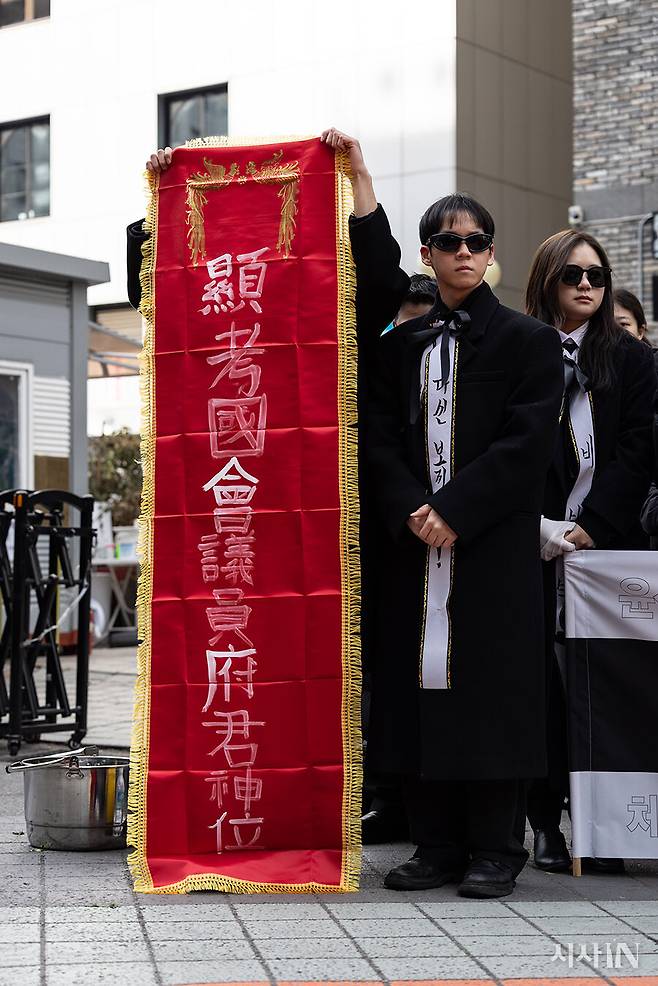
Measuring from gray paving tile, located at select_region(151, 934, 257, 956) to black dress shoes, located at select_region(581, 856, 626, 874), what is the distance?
1.48 meters

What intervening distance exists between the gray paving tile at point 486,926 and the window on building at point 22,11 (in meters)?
18.3

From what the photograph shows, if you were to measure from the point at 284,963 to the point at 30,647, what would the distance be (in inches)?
181

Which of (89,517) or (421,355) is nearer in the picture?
(421,355)

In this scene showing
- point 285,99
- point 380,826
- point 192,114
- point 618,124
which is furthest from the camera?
point 192,114

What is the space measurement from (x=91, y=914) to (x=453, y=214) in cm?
233

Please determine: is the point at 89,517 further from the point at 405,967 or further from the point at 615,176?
the point at 615,176

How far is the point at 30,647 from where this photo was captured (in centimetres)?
796

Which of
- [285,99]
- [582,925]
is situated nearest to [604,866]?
[582,925]

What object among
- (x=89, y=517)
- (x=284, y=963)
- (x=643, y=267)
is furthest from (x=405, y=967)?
(x=643, y=267)

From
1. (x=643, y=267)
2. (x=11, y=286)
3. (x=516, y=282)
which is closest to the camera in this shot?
(x=11, y=286)

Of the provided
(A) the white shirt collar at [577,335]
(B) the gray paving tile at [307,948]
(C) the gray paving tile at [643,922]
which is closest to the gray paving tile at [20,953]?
(B) the gray paving tile at [307,948]

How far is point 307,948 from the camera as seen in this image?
377 centimetres

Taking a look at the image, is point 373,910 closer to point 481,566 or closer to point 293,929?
point 293,929

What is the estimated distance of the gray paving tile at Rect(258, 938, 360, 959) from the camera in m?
3.70
